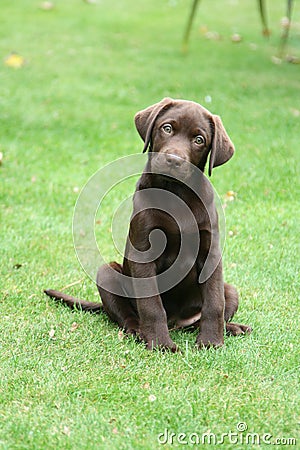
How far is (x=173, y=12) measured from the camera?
626 inches

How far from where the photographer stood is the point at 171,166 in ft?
13.8

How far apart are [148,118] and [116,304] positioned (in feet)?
4.25

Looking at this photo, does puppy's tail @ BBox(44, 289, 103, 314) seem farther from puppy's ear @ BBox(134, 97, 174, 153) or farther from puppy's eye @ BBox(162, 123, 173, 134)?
puppy's eye @ BBox(162, 123, 173, 134)

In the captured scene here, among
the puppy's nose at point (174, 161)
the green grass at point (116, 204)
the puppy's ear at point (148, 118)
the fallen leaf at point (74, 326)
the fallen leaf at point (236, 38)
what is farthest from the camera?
the fallen leaf at point (236, 38)

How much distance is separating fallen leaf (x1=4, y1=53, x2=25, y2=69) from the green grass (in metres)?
0.15

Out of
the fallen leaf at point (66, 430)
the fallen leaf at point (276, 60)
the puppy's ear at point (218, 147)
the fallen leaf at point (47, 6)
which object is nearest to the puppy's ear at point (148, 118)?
the puppy's ear at point (218, 147)

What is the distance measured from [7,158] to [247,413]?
6.00 metres

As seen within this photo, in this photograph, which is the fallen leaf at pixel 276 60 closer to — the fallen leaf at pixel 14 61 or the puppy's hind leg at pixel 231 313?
the fallen leaf at pixel 14 61

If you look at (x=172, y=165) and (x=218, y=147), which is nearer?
(x=172, y=165)

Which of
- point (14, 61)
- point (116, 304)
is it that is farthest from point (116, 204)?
point (14, 61)

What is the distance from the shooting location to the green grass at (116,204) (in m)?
3.72

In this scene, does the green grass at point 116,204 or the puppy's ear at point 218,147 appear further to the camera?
the puppy's ear at point 218,147

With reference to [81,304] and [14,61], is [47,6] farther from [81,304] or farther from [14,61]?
[81,304]
